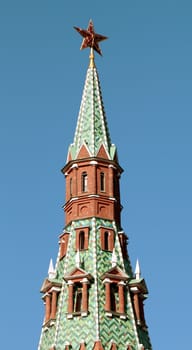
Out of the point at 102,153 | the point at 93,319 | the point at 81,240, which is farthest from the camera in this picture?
the point at 102,153

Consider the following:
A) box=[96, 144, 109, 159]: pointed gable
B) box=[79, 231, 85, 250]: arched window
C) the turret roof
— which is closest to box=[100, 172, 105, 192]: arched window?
box=[96, 144, 109, 159]: pointed gable

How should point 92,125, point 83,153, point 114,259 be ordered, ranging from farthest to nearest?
point 92,125
point 83,153
point 114,259

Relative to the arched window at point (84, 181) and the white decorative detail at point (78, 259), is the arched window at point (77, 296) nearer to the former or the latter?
the white decorative detail at point (78, 259)

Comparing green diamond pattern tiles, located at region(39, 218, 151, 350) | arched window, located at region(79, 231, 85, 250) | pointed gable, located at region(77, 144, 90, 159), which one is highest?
pointed gable, located at region(77, 144, 90, 159)

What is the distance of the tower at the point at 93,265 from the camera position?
5834 centimetres

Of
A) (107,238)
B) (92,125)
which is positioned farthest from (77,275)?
(92,125)

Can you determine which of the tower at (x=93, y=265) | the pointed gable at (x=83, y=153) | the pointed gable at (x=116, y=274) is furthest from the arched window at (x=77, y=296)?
the pointed gable at (x=83, y=153)

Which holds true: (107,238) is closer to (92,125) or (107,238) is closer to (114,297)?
(114,297)

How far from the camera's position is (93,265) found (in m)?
61.2

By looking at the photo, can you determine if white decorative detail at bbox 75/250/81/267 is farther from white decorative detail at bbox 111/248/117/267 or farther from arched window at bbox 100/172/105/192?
arched window at bbox 100/172/105/192

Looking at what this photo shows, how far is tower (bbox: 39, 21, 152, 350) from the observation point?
58.3 meters

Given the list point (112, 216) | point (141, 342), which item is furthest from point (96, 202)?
point (141, 342)

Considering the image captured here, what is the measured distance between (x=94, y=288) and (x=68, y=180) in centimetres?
1058

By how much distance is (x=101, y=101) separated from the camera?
70812 mm
